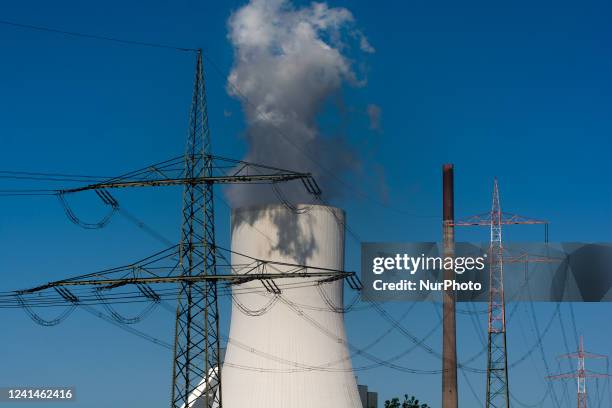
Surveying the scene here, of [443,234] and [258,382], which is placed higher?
[443,234]

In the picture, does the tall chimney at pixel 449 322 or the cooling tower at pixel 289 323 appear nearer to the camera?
the cooling tower at pixel 289 323

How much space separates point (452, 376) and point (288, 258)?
516 inches

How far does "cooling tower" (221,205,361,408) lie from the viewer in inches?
1934

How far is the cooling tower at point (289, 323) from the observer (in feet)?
161

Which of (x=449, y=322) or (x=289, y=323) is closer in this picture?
(x=289, y=323)

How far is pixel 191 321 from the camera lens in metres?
38.2

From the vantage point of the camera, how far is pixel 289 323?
4922 cm

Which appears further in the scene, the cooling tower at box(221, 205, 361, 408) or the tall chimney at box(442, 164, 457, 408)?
the tall chimney at box(442, 164, 457, 408)

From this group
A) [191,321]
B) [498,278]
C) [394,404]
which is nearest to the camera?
[191,321]

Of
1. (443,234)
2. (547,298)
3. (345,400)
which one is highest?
(443,234)

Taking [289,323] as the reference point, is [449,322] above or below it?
above

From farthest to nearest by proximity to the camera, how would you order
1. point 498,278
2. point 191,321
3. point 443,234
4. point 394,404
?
1. point 394,404
2. point 443,234
3. point 498,278
4. point 191,321

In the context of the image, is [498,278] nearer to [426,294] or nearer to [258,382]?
[426,294]

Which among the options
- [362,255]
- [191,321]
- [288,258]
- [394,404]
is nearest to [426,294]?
[362,255]
